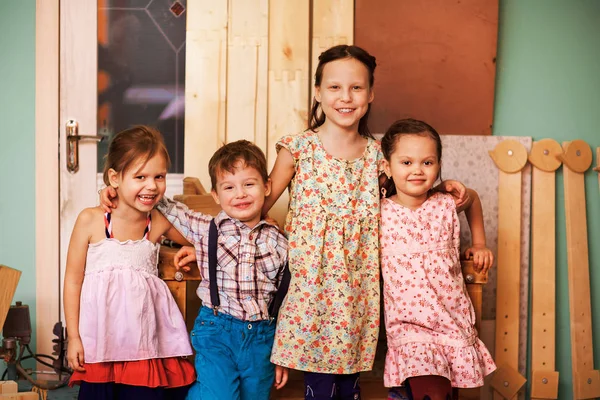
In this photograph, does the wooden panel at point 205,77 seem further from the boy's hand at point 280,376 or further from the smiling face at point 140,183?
the boy's hand at point 280,376

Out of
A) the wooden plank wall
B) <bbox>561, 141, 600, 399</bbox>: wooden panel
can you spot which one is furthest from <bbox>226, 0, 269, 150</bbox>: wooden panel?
<bbox>561, 141, 600, 399</bbox>: wooden panel

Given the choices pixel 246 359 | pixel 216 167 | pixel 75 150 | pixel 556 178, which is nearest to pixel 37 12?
pixel 75 150

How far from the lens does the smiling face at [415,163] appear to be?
2572mm

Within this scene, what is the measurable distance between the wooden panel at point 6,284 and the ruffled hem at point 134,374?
1.66 feet

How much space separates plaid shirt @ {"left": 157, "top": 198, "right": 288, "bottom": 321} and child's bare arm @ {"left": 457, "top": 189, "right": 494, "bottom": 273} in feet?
2.44

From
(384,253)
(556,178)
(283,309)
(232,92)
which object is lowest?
(283,309)

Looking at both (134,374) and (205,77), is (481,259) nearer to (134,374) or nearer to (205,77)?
(134,374)

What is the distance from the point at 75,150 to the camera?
355 centimetres

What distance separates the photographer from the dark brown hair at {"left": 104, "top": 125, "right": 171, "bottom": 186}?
2477 millimetres

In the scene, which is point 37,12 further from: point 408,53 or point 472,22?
point 472,22

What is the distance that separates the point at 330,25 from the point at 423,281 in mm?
1523

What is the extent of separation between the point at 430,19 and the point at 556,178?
106 centimetres

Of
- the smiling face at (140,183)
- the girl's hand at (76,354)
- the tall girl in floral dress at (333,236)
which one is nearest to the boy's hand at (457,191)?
the tall girl in floral dress at (333,236)

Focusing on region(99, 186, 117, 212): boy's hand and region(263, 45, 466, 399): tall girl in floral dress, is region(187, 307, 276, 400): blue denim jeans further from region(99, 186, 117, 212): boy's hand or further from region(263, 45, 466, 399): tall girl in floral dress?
region(99, 186, 117, 212): boy's hand
